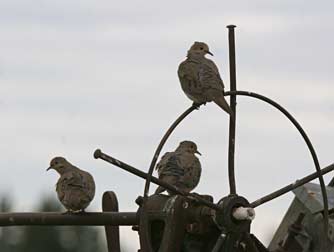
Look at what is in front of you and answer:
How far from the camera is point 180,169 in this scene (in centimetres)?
948

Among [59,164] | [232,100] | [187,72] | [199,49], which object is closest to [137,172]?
[232,100]

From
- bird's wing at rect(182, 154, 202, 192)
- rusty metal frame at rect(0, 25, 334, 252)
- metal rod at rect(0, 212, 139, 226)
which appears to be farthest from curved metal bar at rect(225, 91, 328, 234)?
bird's wing at rect(182, 154, 202, 192)

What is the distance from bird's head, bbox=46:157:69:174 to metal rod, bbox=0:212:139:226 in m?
2.89

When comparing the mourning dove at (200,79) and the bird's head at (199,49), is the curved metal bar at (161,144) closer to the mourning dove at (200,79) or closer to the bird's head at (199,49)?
the mourning dove at (200,79)

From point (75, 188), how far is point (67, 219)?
6.93 ft

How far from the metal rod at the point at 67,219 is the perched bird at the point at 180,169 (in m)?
0.46

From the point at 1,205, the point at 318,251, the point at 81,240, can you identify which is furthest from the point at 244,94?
the point at 81,240

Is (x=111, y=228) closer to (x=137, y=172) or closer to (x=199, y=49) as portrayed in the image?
(x=137, y=172)

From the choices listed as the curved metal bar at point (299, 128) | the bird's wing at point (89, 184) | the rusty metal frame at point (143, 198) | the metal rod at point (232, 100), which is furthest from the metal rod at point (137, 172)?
the bird's wing at point (89, 184)

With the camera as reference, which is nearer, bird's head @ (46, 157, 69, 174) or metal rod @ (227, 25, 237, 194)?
metal rod @ (227, 25, 237, 194)

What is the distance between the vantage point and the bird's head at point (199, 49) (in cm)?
1085

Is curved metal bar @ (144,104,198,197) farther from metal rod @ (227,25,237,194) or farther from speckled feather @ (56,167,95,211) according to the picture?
speckled feather @ (56,167,95,211)

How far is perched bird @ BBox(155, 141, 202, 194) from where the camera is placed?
9312 millimetres

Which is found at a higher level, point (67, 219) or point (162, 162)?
point (162, 162)
